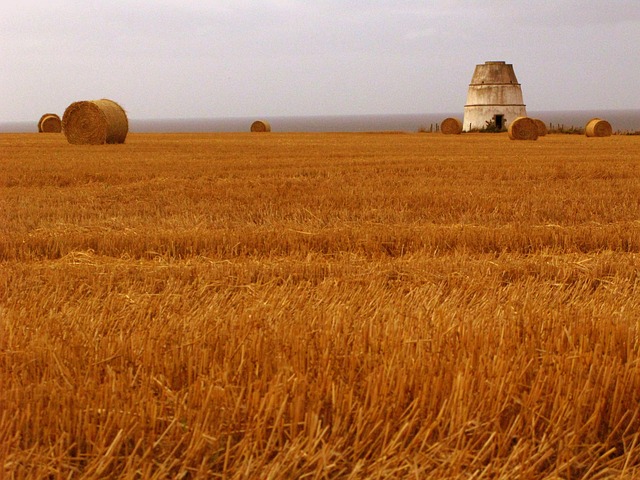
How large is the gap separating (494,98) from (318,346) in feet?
152

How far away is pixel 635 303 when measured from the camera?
512 cm

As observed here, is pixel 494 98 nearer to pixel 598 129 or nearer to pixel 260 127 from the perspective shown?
pixel 598 129

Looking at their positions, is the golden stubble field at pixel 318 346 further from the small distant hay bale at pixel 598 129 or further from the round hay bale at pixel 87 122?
the small distant hay bale at pixel 598 129

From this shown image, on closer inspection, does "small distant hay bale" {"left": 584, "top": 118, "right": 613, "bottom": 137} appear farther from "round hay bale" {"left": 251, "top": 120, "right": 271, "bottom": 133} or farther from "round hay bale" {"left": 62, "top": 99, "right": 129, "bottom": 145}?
"round hay bale" {"left": 62, "top": 99, "right": 129, "bottom": 145}

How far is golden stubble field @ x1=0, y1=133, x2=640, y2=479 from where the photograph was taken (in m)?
2.72

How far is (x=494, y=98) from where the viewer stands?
1887 inches

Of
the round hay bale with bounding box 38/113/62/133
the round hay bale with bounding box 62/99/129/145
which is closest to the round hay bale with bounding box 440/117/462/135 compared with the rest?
the round hay bale with bounding box 38/113/62/133

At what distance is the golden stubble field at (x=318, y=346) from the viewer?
8.93 ft

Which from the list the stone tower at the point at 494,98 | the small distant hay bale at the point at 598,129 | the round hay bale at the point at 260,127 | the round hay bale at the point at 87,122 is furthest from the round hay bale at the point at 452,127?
the round hay bale at the point at 87,122

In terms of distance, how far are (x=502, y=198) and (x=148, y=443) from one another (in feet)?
28.8

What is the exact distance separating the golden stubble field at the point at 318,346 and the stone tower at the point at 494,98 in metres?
39.7

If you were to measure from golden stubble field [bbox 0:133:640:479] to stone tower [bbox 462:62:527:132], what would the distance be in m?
39.7

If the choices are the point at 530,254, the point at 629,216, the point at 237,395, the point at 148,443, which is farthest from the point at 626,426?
the point at 629,216

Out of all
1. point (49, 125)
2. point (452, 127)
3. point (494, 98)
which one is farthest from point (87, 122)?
point (494, 98)
